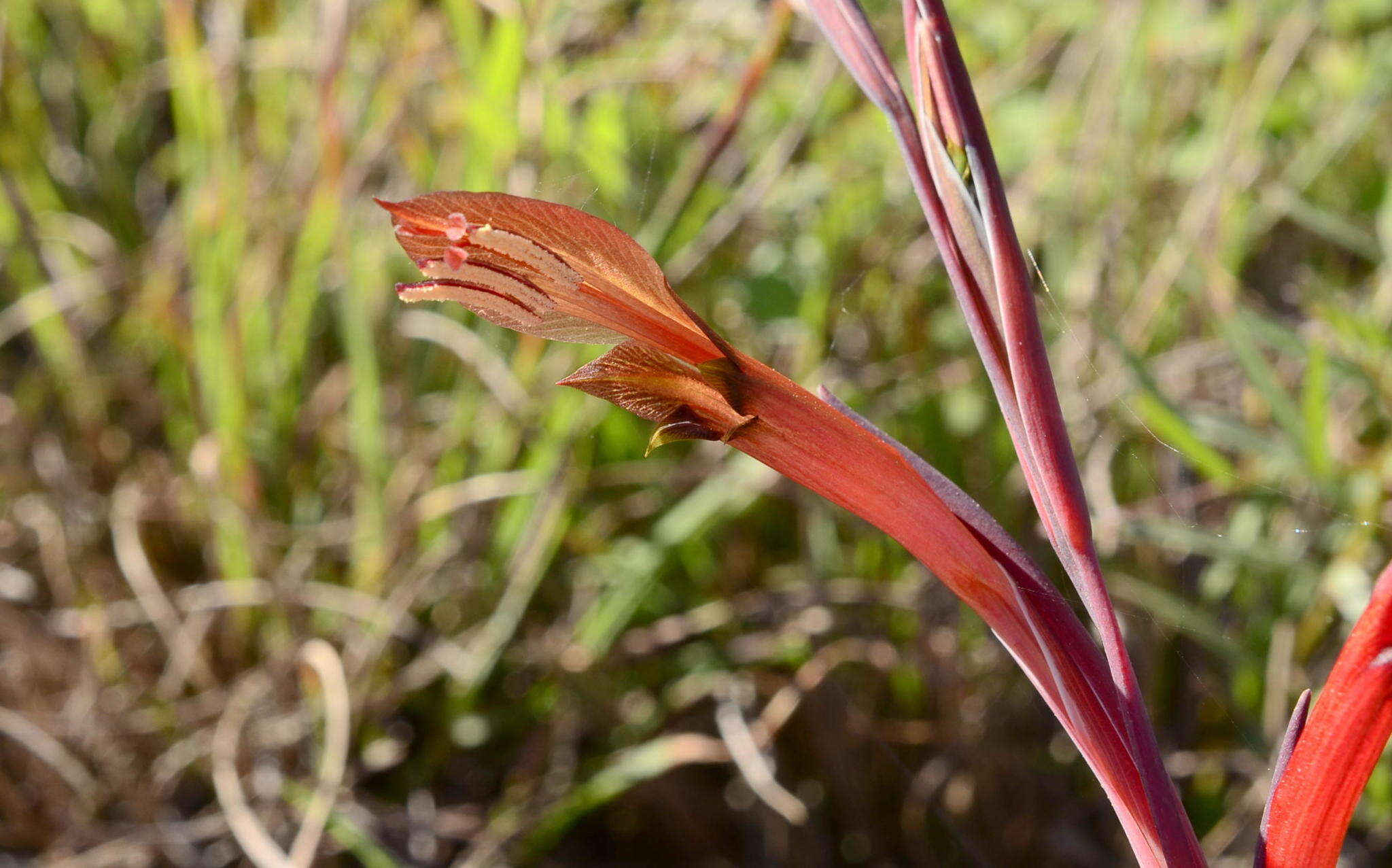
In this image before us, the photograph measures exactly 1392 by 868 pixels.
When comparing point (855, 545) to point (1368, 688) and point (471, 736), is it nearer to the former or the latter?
point (471, 736)

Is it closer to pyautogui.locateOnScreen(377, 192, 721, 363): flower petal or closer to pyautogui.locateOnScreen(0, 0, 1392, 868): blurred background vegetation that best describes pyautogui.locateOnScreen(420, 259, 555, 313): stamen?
pyautogui.locateOnScreen(377, 192, 721, 363): flower petal

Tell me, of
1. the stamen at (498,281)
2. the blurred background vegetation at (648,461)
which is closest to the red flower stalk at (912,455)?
the stamen at (498,281)

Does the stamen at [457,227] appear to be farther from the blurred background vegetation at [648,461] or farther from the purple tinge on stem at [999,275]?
the blurred background vegetation at [648,461]

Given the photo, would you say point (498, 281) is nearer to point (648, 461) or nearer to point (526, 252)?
point (526, 252)

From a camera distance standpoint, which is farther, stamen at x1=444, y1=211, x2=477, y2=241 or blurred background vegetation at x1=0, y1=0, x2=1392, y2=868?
blurred background vegetation at x1=0, y1=0, x2=1392, y2=868

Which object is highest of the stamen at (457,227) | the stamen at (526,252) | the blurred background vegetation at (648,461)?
the stamen at (457,227)

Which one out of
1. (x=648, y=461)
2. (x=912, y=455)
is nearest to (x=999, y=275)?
(x=912, y=455)

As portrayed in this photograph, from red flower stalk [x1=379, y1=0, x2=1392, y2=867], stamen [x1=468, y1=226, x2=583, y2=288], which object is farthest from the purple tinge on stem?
stamen [x1=468, y1=226, x2=583, y2=288]

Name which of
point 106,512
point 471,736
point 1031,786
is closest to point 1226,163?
point 1031,786
